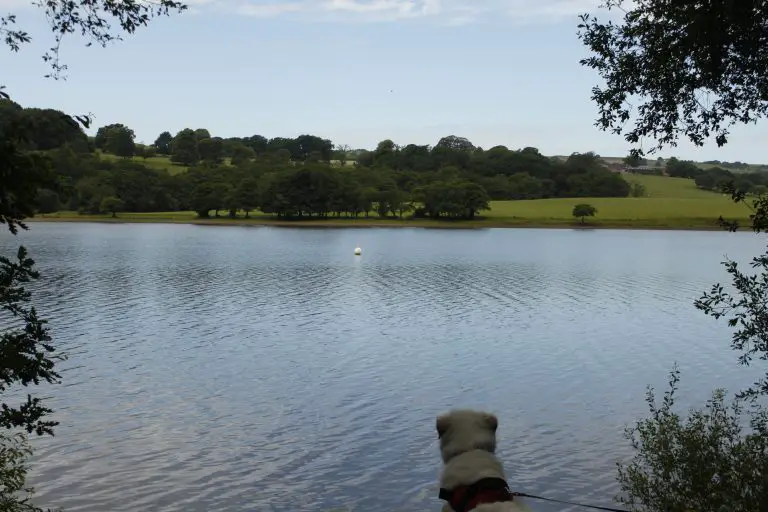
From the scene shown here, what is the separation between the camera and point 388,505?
595 inches

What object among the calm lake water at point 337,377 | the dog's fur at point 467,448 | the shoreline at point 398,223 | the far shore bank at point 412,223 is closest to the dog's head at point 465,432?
the dog's fur at point 467,448

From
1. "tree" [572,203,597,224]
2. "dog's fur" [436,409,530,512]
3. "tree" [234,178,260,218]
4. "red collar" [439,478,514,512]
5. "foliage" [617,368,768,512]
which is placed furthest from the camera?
"tree" [234,178,260,218]

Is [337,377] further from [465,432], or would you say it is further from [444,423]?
[465,432]

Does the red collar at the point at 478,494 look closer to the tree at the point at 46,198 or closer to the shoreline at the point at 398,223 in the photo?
the tree at the point at 46,198

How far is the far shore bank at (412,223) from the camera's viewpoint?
149 m

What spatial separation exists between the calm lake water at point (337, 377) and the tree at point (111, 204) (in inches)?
4009

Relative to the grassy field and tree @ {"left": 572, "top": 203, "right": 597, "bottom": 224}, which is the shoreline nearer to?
the grassy field

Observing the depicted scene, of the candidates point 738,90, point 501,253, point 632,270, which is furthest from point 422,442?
point 501,253

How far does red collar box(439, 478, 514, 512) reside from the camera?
5750 millimetres

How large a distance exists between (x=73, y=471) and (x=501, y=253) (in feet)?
244

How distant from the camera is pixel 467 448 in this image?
624 cm

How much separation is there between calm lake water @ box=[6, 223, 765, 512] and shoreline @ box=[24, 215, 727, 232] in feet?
292

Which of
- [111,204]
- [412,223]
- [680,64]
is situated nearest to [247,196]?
[111,204]

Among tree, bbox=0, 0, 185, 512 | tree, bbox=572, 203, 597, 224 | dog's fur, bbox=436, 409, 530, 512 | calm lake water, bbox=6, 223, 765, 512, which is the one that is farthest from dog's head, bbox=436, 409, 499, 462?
tree, bbox=572, 203, 597, 224
